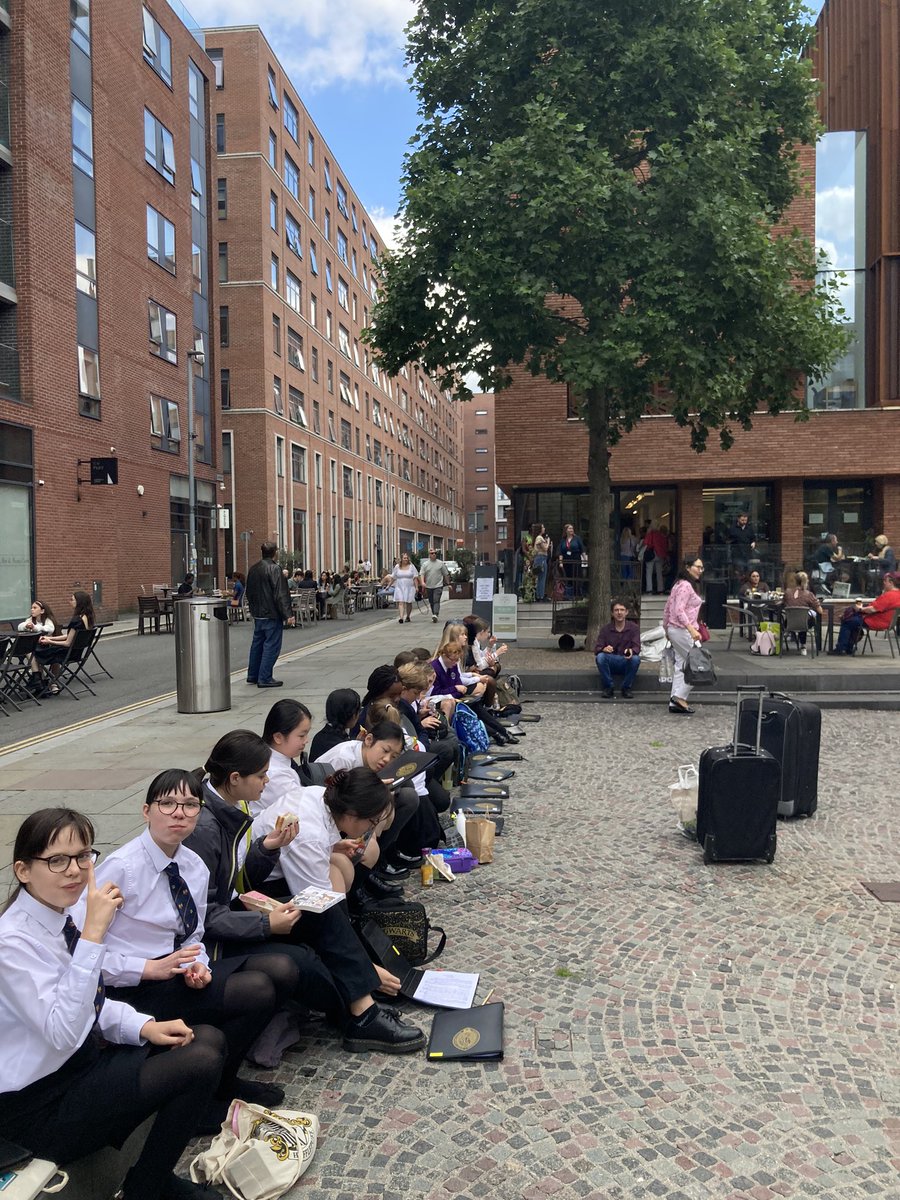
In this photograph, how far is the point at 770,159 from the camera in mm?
14477

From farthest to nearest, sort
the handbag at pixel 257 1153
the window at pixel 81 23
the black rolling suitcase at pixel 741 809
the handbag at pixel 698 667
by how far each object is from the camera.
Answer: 1. the window at pixel 81 23
2. the handbag at pixel 698 667
3. the black rolling suitcase at pixel 741 809
4. the handbag at pixel 257 1153

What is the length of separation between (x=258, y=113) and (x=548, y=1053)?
4521 centimetres

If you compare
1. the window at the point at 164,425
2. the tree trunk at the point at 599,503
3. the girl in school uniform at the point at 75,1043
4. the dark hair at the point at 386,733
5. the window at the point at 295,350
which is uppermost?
the window at the point at 295,350

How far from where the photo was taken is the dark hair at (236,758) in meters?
3.78

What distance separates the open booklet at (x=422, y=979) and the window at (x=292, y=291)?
44154mm

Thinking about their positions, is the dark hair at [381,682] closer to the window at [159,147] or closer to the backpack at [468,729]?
the backpack at [468,729]

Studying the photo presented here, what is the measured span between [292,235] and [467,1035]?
47.4 metres

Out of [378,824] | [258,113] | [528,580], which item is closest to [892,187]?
[528,580]

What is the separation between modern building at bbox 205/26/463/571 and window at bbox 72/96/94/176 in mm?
9838

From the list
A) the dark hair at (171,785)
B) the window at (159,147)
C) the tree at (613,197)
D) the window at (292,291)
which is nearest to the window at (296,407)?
the window at (292,291)

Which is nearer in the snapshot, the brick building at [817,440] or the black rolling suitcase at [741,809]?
the black rolling suitcase at [741,809]

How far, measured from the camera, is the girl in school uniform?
7.89ft

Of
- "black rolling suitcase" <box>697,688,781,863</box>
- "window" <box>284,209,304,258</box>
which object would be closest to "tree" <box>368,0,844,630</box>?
"black rolling suitcase" <box>697,688,781,863</box>

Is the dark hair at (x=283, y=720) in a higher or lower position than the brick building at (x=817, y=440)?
lower
